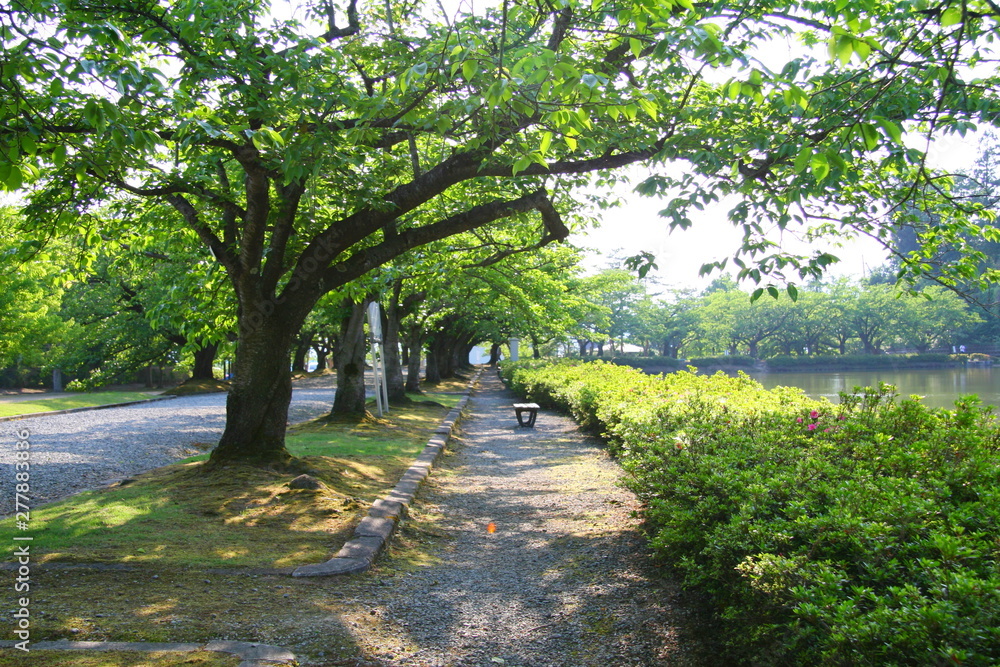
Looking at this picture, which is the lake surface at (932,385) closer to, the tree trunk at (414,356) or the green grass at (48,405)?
the tree trunk at (414,356)

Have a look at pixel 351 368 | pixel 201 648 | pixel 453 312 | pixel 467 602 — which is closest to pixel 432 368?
pixel 453 312

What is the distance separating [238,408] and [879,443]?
20.1ft

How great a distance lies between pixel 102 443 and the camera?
440 inches

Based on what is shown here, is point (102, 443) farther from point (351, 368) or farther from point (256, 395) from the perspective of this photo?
point (256, 395)

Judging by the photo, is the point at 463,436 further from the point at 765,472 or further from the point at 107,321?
the point at 107,321

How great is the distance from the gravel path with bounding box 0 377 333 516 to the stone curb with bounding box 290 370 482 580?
3.38 metres

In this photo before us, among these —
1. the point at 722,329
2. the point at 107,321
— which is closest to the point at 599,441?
the point at 107,321

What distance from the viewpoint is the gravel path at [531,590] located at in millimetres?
3412

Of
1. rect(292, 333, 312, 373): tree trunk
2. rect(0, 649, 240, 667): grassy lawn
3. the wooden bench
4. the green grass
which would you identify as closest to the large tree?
rect(0, 649, 240, 667): grassy lawn

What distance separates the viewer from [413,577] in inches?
184

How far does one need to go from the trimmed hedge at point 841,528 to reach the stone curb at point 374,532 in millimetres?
2038

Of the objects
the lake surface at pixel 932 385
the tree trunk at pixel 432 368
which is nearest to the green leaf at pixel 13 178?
the lake surface at pixel 932 385

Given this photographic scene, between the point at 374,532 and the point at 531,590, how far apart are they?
1524 mm

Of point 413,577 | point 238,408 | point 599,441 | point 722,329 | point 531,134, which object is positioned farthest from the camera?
point 722,329
